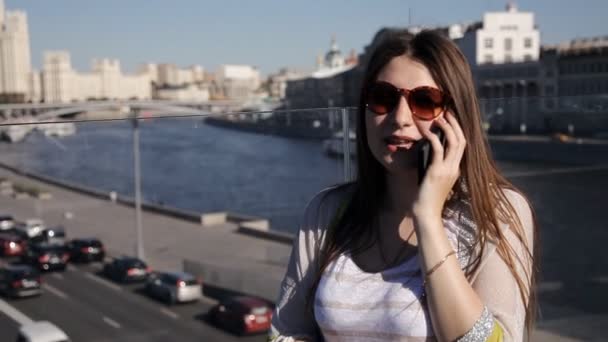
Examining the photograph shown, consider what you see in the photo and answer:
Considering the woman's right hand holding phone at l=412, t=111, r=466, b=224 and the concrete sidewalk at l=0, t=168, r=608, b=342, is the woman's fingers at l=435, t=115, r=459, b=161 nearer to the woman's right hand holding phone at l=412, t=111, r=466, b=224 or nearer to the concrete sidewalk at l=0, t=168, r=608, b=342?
the woman's right hand holding phone at l=412, t=111, r=466, b=224

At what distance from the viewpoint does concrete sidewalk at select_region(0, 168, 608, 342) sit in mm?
1478

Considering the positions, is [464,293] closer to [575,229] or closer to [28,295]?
[28,295]

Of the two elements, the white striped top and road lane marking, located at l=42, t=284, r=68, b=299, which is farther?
road lane marking, located at l=42, t=284, r=68, b=299

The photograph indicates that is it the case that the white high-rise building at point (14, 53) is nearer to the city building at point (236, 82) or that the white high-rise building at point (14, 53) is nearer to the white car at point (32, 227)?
the city building at point (236, 82)

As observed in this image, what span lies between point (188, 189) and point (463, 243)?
Result: 38.8 ft

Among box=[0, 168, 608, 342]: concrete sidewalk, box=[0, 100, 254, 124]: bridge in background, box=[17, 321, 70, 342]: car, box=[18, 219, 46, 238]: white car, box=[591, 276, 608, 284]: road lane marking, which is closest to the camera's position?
box=[17, 321, 70, 342]: car

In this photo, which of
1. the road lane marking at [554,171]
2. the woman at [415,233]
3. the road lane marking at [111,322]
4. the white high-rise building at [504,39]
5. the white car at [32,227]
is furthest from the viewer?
the white high-rise building at [504,39]

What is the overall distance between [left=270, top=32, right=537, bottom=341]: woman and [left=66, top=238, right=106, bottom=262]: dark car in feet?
2.91

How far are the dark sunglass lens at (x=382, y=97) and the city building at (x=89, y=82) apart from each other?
115 feet

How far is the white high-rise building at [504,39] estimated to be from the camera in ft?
65.2

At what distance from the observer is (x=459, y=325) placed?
44cm

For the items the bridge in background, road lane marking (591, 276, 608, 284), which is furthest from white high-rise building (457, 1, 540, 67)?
road lane marking (591, 276, 608, 284)

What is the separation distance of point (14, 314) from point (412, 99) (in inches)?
26.6

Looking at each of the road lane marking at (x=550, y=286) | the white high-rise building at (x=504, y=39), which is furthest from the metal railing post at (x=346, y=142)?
the white high-rise building at (x=504, y=39)
